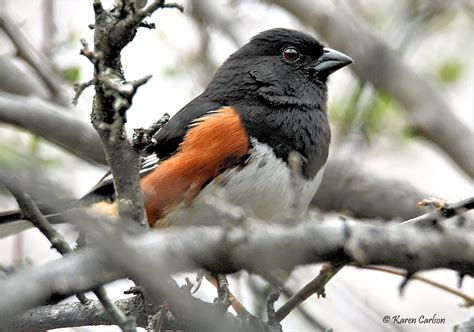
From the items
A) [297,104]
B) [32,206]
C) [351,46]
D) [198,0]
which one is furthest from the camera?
[198,0]

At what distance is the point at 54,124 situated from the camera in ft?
14.7

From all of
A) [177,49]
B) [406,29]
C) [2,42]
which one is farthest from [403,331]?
[2,42]

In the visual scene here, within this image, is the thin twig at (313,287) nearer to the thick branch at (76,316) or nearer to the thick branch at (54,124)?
the thick branch at (76,316)

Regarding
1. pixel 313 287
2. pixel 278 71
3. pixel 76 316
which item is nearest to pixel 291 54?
pixel 278 71

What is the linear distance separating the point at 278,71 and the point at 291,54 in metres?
0.18

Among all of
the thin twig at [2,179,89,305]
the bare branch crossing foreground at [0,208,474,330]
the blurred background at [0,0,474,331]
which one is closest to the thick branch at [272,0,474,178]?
the blurred background at [0,0,474,331]

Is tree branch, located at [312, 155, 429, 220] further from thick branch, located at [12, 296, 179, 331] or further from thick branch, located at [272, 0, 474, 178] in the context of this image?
thick branch, located at [12, 296, 179, 331]

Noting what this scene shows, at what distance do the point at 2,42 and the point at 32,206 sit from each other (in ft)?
12.8

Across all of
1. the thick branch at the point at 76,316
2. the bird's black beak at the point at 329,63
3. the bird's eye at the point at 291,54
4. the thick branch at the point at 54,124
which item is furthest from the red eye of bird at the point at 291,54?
Answer: the thick branch at the point at 76,316

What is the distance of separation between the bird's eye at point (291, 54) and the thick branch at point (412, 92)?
603 millimetres

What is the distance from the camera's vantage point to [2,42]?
18.4 ft

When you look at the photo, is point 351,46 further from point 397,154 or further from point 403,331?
point 403,331

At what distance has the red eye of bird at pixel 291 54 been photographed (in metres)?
4.33

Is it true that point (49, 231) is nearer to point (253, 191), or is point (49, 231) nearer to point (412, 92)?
point (253, 191)
